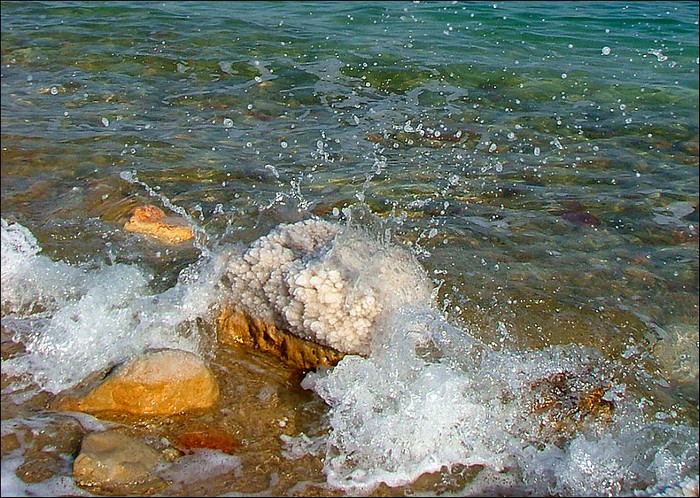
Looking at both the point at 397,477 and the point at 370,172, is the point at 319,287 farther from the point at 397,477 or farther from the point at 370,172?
the point at 370,172

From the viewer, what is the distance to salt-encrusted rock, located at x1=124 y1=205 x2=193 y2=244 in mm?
4953

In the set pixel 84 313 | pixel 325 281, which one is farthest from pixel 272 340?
pixel 84 313

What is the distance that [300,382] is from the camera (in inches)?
148

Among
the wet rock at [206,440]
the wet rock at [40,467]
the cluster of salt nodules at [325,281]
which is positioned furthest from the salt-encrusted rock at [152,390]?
the cluster of salt nodules at [325,281]

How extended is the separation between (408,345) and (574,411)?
0.79m

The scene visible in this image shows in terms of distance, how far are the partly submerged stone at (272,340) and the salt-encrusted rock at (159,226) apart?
40.7 inches

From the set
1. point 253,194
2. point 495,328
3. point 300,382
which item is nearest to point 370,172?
point 253,194

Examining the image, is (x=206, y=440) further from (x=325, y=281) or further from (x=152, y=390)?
(x=325, y=281)

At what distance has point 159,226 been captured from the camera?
16.4 ft

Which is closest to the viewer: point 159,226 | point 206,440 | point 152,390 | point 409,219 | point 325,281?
point 206,440

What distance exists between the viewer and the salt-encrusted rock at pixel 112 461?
10.1 feet

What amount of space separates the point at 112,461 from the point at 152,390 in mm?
437

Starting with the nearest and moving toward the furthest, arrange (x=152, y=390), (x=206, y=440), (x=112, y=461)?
(x=112, y=461) → (x=206, y=440) → (x=152, y=390)

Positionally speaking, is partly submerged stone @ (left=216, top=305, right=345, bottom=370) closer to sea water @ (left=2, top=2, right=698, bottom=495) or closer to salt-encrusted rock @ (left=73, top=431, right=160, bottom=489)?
sea water @ (left=2, top=2, right=698, bottom=495)
